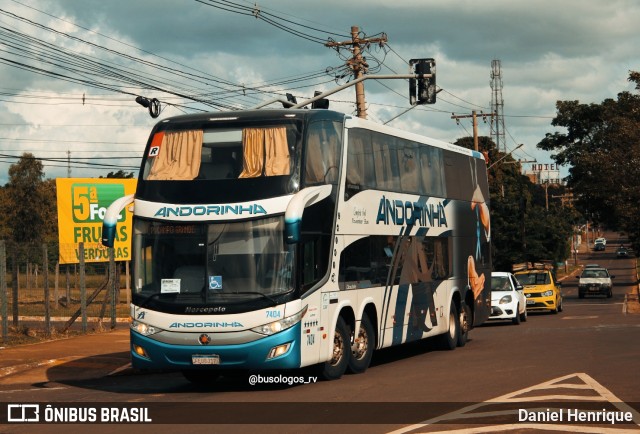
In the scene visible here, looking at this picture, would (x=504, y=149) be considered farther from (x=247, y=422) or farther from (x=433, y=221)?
(x=247, y=422)

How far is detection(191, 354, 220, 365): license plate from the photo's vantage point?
15.2 meters

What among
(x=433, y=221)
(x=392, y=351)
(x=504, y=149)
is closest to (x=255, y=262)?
(x=433, y=221)

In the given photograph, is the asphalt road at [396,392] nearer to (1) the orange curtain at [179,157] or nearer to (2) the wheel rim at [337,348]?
(2) the wheel rim at [337,348]

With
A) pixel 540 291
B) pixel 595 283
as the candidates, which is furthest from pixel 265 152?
pixel 595 283

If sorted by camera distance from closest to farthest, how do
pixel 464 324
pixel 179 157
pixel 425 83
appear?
pixel 179 157 → pixel 464 324 → pixel 425 83

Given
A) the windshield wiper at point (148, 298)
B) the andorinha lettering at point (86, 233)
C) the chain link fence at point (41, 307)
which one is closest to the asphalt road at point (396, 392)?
the windshield wiper at point (148, 298)

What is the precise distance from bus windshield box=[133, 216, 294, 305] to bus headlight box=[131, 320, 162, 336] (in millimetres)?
434

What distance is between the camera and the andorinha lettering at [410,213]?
19266mm

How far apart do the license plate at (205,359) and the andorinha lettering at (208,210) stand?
2059mm

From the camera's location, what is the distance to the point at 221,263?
15438mm

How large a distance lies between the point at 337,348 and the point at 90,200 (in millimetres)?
26585

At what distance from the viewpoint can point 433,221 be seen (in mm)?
22109

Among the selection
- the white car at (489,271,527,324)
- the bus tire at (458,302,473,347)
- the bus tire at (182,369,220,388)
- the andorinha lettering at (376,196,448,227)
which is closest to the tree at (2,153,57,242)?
the white car at (489,271,527,324)

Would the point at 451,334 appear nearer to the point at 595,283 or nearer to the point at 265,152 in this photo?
the point at 265,152
